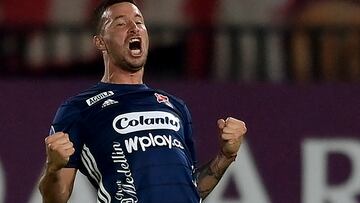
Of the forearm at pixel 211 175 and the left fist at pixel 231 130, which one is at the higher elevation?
the left fist at pixel 231 130

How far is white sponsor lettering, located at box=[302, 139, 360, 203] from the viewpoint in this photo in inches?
332

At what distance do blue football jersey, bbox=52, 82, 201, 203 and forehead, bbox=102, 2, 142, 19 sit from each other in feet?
0.98

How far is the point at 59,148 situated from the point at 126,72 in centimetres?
71

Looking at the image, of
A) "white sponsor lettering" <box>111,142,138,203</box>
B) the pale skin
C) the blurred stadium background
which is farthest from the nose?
the blurred stadium background

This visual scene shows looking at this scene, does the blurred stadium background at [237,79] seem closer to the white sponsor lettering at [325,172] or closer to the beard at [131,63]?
the white sponsor lettering at [325,172]

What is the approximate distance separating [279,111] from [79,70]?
1550mm

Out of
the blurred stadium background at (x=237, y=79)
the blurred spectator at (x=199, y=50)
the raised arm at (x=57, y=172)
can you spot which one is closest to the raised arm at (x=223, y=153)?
the raised arm at (x=57, y=172)

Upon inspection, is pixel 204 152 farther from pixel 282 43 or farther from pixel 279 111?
pixel 282 43

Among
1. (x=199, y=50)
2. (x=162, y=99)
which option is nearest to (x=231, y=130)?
(x=162, y=99)

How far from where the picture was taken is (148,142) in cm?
592

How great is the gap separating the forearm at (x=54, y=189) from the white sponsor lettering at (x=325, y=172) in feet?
9.26

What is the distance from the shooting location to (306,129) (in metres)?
8.52

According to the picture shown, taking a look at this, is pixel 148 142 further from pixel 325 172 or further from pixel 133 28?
pixel 325 172

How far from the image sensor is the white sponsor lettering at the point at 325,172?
332 inches
